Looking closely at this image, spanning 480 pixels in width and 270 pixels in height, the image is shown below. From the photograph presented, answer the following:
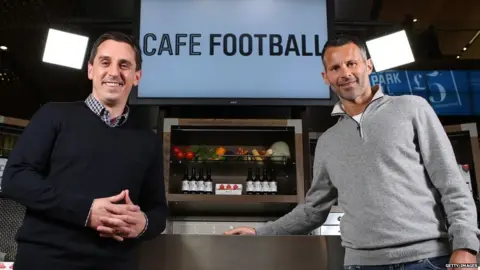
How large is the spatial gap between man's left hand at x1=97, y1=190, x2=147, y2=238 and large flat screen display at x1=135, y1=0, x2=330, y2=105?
7.26ft

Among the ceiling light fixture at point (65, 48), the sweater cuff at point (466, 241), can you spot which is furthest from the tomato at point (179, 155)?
the sweater cuff at point (466, 241)

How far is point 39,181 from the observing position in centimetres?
126

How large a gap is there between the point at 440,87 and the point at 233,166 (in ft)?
6.69

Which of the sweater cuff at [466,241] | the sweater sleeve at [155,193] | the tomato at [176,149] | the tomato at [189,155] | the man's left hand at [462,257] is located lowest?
the man's left hand at [462,257]

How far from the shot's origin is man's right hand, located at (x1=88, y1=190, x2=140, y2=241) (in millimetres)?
1262

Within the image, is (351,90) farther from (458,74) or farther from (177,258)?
(458,74)

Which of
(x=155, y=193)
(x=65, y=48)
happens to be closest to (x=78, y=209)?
(x=155, y=193)

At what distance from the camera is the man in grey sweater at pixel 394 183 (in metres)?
1.38

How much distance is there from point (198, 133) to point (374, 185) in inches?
92.9

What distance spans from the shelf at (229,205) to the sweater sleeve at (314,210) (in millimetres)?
1611

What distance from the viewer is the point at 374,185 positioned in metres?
1.48

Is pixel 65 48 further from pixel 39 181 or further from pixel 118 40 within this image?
pixel 39 181

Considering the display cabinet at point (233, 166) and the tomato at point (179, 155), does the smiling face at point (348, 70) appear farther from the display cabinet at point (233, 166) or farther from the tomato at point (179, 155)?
the tomato at point (179, 155)

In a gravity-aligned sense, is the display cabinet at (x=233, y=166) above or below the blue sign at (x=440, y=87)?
below
